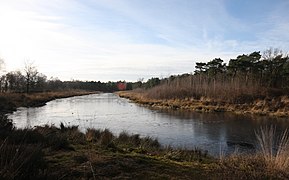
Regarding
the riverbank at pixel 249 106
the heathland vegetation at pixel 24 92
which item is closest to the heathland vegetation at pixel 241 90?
the riverbank at pixel 249 106

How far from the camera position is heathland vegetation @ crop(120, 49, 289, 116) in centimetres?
3942

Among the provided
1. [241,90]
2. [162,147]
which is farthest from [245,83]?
[162,147]

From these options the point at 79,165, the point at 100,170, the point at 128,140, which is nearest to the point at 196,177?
the point at 100,170

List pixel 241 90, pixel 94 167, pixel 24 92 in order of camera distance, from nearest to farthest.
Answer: pixel 94 167, pixel 241 90, pixel 24 92

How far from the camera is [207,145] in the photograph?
52.0 ft

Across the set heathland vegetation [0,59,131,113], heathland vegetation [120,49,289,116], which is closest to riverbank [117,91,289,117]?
heathland vegetation [120,49,289,116]

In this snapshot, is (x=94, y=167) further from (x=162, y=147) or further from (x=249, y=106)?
(x=249, y=106)

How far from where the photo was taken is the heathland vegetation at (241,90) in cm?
3942

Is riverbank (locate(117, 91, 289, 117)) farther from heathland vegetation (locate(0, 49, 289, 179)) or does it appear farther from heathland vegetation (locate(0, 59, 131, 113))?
heathland vegetation (locate(0, 59, 131, 113))

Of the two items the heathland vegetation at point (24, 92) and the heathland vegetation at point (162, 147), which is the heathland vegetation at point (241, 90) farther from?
the heathland vegetation at point (24, 92)

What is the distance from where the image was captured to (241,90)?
146 feet

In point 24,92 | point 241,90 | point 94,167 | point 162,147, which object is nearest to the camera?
point 94,167

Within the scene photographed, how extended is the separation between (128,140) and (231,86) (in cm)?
3514

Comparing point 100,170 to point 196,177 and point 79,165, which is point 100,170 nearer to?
point 79,165
